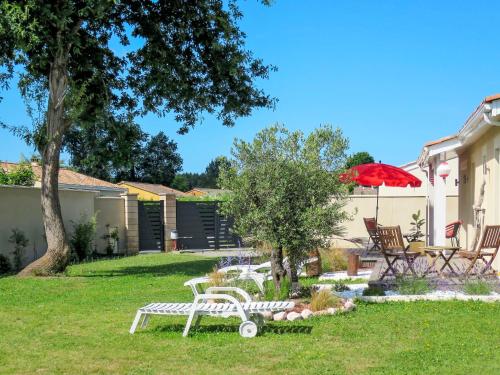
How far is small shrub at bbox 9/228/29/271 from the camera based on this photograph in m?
16.2

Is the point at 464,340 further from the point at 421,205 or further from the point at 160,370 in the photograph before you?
the point at 421,205

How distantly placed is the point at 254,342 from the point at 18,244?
37.2ft

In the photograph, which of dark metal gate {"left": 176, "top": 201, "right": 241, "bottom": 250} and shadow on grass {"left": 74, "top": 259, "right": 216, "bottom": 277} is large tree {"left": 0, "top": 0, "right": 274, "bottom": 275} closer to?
shadow on grass {"left": 74, "top": 259, "right": 216, "bottom": 277}

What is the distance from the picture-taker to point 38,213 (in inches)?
707

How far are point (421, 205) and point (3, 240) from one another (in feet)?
48.4

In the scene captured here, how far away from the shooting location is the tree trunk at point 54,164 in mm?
14414

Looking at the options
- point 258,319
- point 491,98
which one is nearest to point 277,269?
point 258,319

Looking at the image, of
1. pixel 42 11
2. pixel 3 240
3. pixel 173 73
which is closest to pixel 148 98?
pixel 173 73

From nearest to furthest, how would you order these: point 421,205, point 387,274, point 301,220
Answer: point 301,220 → point 387,274 → point 421,205

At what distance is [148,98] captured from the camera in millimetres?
16438

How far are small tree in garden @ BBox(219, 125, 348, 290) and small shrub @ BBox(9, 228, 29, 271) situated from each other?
9265mm

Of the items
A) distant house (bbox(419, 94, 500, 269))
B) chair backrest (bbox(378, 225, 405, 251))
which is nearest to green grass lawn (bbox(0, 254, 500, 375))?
chair backrest (bbox(378, 225, 405, 251))

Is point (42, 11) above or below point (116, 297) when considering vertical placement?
above

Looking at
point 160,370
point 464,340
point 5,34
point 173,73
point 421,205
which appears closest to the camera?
point 160,370
